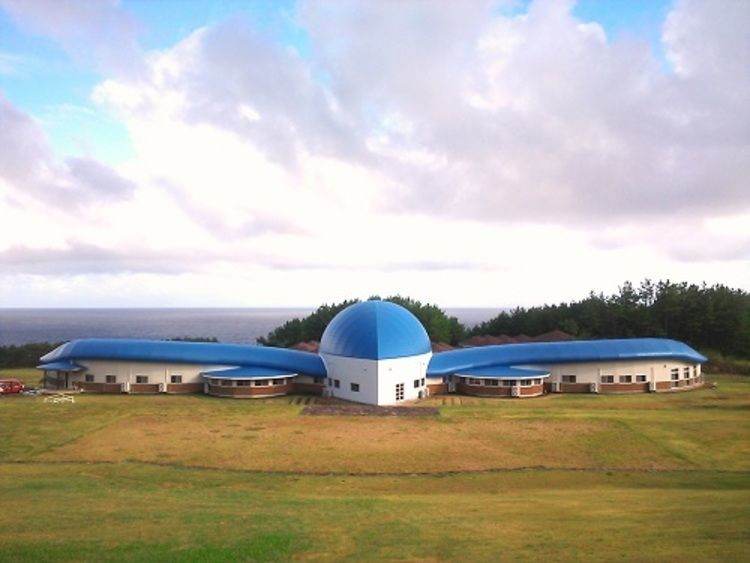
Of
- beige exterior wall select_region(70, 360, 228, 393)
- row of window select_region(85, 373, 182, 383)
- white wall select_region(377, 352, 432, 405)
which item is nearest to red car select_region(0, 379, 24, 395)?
beige exterior wall select_region(70, 360, 228, 393)

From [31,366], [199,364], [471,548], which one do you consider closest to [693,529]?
[471,548]

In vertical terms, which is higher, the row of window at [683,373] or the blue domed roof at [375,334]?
the blue domed roof at [375,334]

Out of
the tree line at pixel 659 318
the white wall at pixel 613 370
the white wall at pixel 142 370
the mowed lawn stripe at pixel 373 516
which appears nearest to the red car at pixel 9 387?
the white wall at pixel 142 370

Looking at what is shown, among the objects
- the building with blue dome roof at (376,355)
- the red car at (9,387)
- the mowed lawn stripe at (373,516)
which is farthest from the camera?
the red car at (9,387)

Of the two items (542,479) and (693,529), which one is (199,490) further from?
(693,529)

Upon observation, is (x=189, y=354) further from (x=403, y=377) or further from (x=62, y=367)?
(x=403, y=377)

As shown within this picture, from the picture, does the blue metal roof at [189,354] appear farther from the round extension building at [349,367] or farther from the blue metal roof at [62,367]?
the blue metal roof at [62,367]

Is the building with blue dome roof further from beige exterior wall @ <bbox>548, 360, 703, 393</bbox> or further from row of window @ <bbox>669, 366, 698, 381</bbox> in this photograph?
row of window @ <bbox>669, 366, 698, 381</bbox>
